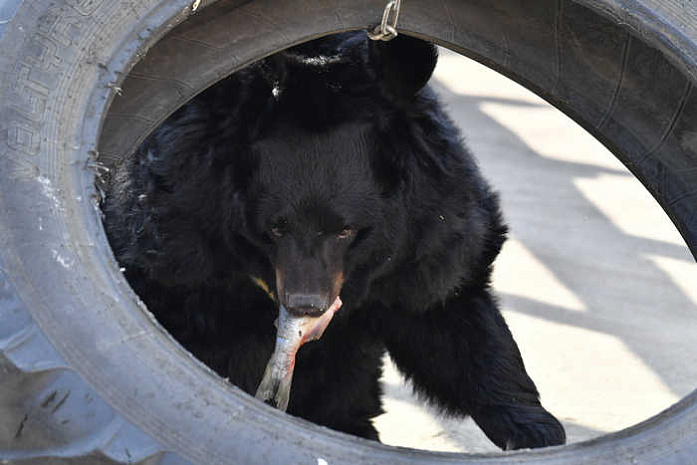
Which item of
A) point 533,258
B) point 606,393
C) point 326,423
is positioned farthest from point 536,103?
point 326,423

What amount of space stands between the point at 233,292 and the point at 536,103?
16.4 ft

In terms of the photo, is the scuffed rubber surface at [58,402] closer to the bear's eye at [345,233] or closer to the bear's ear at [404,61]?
the bear's eye at [345,233]

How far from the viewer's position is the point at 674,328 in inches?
195

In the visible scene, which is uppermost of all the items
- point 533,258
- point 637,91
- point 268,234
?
point 637,91

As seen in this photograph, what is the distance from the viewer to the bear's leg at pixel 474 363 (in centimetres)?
328

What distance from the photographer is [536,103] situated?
25.6ft

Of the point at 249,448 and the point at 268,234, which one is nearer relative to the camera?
the point at 249,448

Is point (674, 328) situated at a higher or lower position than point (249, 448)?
lower

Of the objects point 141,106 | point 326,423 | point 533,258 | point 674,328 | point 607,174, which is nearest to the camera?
point 141,106

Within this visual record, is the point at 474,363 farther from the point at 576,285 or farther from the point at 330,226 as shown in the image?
the point at 576,285

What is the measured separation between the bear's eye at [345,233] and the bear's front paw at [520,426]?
2.32ft

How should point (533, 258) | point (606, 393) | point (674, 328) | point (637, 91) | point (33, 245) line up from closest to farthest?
point (33, 245) < point (637, 91) < point (606, 393) < point (674, 328) < point (533, 258)

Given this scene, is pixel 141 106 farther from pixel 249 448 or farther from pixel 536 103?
pixel 536 103

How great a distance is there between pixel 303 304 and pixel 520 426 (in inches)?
31.9
